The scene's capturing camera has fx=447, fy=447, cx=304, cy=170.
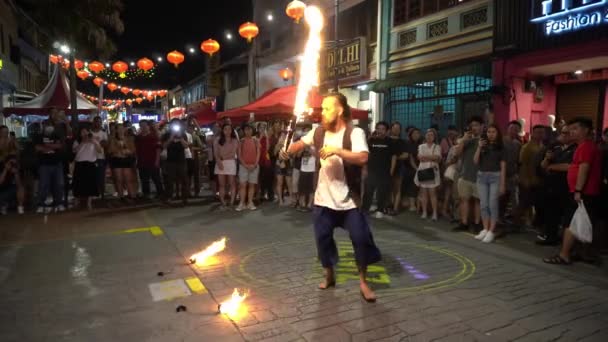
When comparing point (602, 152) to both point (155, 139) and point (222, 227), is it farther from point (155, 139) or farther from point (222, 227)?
point (155, 139)

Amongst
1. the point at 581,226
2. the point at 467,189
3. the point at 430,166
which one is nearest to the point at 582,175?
the point at 581,226

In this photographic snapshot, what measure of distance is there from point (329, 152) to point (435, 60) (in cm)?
1114

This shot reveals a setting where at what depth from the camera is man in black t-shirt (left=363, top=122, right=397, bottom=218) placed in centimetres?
898

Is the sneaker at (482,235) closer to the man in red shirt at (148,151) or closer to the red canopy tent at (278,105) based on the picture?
the red canopy tent at (278,105)

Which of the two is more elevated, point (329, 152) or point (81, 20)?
point (81, 20)

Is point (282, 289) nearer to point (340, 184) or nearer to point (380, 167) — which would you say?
point (340, 184)

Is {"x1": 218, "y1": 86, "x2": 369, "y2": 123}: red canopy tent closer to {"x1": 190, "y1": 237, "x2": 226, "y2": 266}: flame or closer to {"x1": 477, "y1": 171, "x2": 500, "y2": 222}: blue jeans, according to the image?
{"x1": 477, "y1": 171, "x2": 500, "y2": 222}: blue jeans

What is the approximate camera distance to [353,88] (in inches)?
732

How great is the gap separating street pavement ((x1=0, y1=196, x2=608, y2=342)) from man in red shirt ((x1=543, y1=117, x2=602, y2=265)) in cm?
33

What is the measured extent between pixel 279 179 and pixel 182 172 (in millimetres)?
2282

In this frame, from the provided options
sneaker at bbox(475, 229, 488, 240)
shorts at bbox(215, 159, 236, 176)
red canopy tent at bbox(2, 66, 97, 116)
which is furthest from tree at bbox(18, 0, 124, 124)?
sneaker at bbox(475, 229, 488, 240)

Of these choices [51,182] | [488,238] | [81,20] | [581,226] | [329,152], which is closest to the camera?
[329,152]

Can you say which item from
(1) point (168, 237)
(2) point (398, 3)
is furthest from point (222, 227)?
(2) point (398, 3)

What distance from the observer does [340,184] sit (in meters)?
4.46
